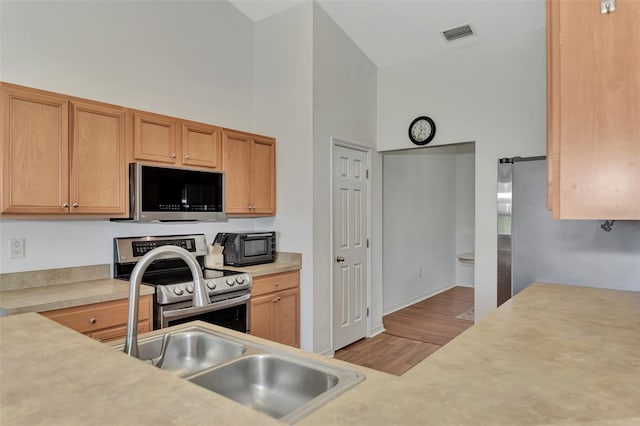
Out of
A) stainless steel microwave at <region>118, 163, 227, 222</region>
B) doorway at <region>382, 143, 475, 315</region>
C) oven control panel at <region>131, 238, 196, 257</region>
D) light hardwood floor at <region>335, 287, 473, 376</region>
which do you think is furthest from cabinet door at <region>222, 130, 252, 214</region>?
doorway at <region>382, 143, 475, 315</region>

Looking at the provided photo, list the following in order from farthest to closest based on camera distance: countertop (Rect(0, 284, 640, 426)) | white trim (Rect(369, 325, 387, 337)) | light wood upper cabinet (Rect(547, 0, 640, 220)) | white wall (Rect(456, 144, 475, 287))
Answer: white wall (Rect(456, 144, 475, 287)), white trim (Rect(369, 325, 387, 337)), light wood upper cabinet (Rect(547, 0, 640, 220)), countertop (Rect(0, 284, 640, 426))

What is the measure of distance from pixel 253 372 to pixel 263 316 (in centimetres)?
207

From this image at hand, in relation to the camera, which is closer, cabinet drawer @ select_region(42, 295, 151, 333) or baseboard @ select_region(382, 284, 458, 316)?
cabinet drawer @ select_region(42, 295, 151, 333)

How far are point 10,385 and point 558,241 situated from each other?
3165 millimetres

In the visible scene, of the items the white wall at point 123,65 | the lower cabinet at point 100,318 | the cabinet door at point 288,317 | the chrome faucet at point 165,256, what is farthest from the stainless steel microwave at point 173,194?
the chrome faucet at point 165,256

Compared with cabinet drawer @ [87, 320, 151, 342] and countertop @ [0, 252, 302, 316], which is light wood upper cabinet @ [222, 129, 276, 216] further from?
cabinet drawer @ [87, 320, 151, 342]

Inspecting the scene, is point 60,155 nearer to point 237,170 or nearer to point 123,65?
point 123,65

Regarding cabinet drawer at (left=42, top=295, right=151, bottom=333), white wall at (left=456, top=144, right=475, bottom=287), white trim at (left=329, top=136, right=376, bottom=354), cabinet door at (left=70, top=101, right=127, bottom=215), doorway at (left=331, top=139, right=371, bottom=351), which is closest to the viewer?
cabinet drawer at (left=42, top=295, right=151, bottom=333)

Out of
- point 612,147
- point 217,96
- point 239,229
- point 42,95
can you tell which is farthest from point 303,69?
point 612,147

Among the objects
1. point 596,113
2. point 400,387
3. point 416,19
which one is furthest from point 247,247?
point 596,113

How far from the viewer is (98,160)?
2.58 meters

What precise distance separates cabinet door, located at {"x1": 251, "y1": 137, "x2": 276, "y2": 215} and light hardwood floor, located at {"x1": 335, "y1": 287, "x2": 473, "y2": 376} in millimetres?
1601

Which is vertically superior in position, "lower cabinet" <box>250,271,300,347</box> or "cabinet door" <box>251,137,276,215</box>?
"cabinet door" <box>251,137,276,215</box>

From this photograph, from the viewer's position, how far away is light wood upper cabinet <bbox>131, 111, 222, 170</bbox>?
2824 mm
